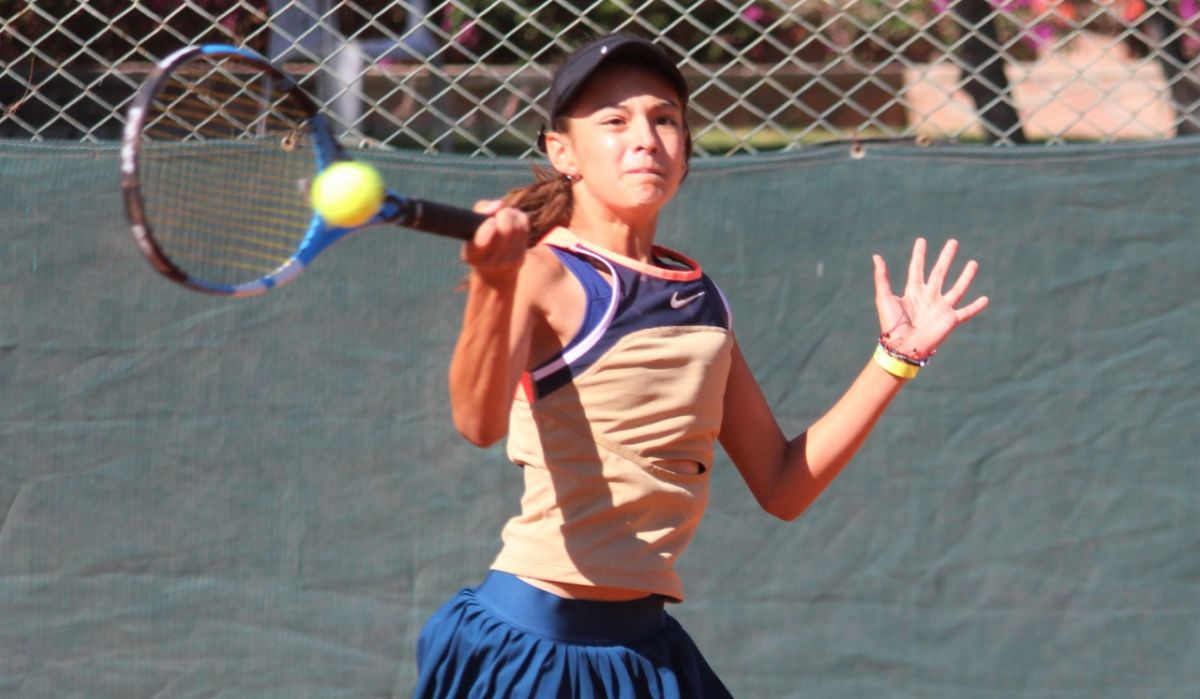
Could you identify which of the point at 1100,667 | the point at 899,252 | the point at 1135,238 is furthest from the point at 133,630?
the point at 1135,238

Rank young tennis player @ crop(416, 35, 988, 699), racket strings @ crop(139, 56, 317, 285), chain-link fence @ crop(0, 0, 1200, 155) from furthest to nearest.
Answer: chain-link fence @ crop(0, 0, 1200, 155)
racket strings @ crop(139, 56, 317, 285)
young tennis player @ crop(416, 35, 988, 699)

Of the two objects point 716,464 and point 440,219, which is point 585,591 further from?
point 716,464

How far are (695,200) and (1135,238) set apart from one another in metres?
0.99

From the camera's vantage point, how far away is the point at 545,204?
96.1 inches

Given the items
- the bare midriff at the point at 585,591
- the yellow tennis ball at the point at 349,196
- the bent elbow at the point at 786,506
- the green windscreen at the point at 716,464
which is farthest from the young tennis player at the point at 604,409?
the green windscreen at the point at 716,464

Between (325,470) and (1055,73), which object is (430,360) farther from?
(1055,73)

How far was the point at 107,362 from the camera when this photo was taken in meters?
3.43

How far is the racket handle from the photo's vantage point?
187cm

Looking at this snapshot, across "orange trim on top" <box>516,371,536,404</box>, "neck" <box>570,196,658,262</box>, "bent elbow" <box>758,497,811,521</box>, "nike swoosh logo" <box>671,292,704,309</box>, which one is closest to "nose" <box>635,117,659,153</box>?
"neck" <box>570,196,658,262</box>

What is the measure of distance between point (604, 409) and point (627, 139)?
418 mm

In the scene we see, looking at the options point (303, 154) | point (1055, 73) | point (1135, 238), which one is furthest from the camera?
→ point (1055, 73)

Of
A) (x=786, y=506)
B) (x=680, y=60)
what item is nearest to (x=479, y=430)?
(x=786, y=506)

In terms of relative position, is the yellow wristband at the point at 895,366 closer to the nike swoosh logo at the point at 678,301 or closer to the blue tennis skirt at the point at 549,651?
the nike swoosh logo at the point at 678,301

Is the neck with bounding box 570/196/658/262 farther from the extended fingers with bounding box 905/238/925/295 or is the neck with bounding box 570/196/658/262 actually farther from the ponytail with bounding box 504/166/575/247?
the extended fingers with bounding box 905/238/925/295
